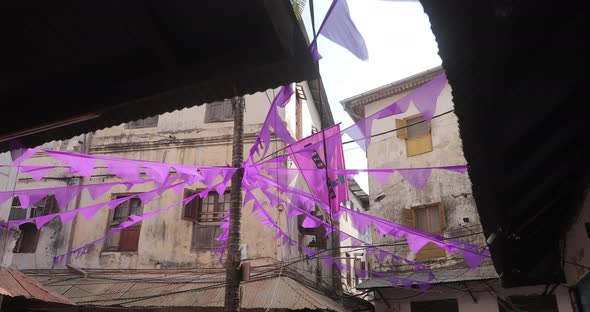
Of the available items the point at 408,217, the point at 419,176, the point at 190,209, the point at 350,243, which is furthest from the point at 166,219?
the point at 350,243

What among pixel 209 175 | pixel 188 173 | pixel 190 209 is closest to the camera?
pixel 188 173

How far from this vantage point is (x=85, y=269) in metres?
13.2

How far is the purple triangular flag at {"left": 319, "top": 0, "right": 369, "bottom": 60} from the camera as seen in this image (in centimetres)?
287

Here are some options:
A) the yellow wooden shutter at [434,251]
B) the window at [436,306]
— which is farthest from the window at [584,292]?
the yellow wooden shutter at [434,251]

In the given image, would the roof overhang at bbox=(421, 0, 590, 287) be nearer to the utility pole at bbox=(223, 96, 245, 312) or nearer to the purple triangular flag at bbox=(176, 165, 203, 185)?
the purple triangular flag at bbox=(176, 165, 203, 185)

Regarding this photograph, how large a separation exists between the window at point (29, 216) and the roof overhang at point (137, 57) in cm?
1327

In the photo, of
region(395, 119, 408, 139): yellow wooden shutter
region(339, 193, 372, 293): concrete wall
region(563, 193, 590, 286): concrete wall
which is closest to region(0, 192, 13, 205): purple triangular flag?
region(563, 193, 590, 286): concrete wall

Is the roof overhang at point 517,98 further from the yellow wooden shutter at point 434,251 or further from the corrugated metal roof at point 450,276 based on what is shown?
the yellow wooden shutter at point 434,251

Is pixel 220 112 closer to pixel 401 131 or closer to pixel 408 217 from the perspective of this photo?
Answer: pixel 401 131

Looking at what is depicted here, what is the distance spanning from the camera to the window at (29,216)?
13.9 m

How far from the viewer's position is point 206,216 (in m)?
13.2

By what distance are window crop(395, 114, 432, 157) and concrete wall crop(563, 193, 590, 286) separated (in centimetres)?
1021

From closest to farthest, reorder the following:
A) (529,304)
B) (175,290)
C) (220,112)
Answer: (175,290)
(529,304)
(220,112)

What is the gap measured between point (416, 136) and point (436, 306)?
5810mm
